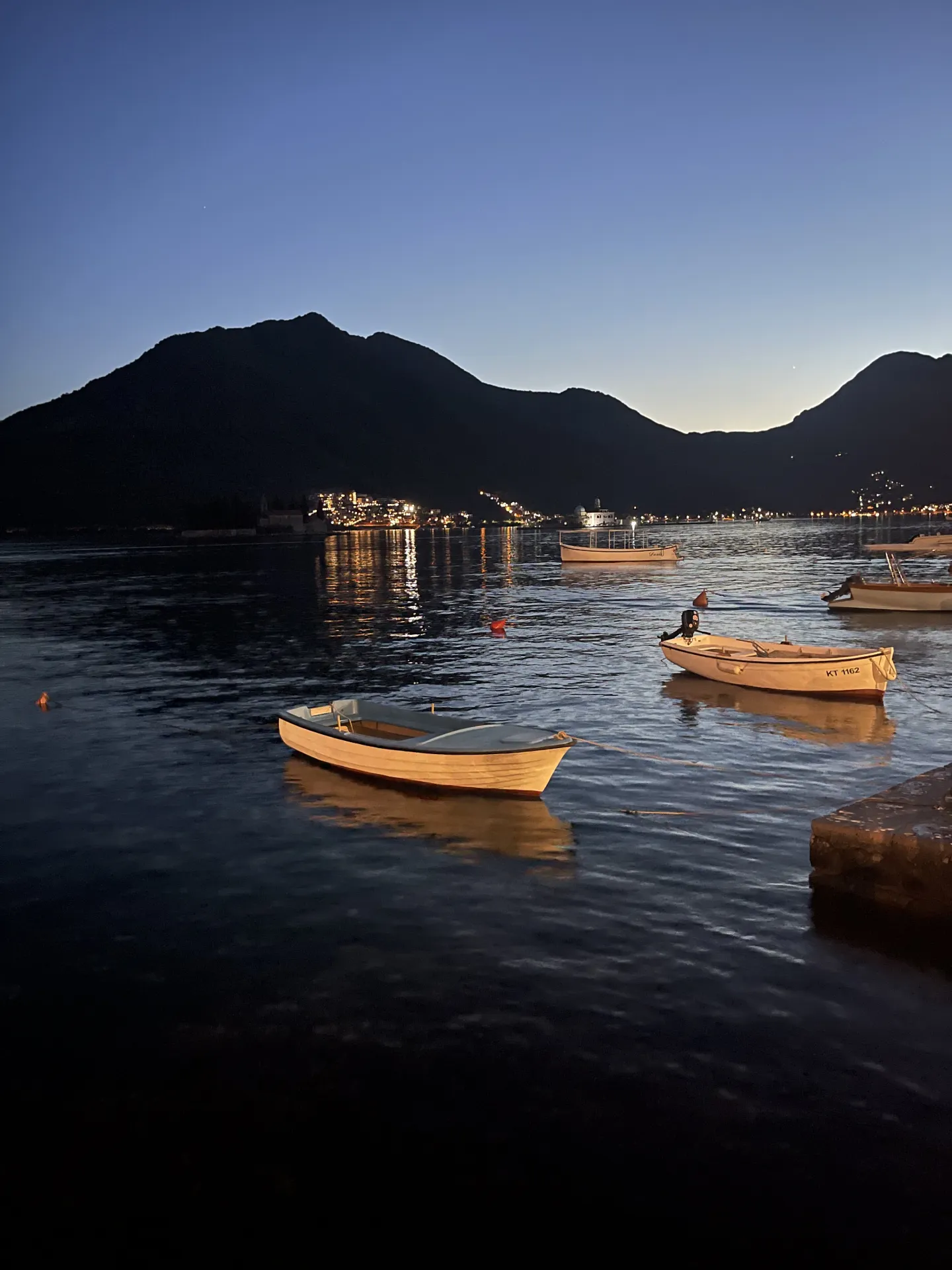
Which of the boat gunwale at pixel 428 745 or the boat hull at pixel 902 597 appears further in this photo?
the boat hull at pixel 902 597

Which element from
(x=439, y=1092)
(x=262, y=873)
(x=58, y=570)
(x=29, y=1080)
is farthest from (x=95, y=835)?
(x=58, y=570)

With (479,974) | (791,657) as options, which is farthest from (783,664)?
(479,974)

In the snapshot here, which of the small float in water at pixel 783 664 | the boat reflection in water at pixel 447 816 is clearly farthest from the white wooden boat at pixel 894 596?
the boat reflection in water at pixel 447 816

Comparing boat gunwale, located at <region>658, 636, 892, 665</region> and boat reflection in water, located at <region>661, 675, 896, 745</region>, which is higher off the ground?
boat gunwale, located at <region>658, 636, 892, 665</region>

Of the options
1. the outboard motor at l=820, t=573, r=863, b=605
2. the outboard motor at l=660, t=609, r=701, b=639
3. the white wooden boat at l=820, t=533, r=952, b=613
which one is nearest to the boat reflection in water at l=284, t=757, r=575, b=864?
the outboard motor at l=660, t=609, r=701, b=639

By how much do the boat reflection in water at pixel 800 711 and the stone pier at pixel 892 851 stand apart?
33.6 feet

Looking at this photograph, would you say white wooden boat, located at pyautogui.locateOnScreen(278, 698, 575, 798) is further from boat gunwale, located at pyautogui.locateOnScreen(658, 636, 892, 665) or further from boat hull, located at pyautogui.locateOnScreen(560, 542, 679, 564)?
boat hull, located at pyautogui.locateOnScreen(560, 542, 679, 564)

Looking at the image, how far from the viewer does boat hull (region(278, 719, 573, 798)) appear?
1812 cm

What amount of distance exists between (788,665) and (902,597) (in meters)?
28.5

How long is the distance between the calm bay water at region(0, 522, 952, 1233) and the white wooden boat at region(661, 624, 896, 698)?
1.05 m

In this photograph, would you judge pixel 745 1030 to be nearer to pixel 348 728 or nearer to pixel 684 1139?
pixel 684 1139

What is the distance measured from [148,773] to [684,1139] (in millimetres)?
16761

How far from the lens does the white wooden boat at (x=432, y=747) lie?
59.7 feet

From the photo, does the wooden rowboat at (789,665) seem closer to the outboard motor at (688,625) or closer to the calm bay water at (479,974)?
the outboard motor at (688,625)
